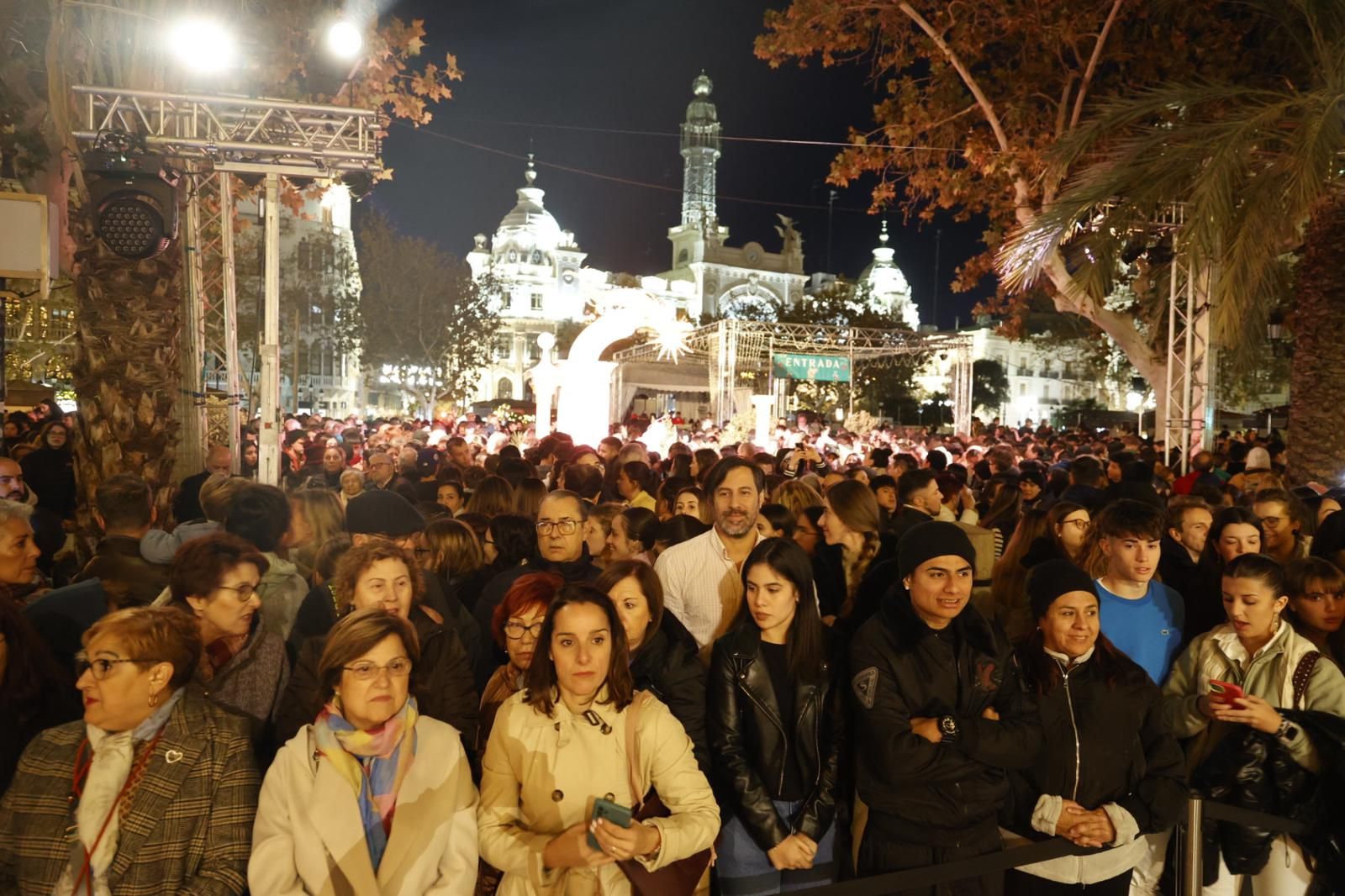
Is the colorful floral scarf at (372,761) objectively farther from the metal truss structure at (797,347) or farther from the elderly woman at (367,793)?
the metal truss structure at (797,347)

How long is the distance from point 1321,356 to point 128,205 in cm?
1180

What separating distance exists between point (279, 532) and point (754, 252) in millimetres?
96145

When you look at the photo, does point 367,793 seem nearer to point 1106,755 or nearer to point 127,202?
point 1106,755

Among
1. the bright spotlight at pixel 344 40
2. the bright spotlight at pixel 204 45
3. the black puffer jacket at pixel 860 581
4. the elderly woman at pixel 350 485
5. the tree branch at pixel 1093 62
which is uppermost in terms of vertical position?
the tree branch at pixel 1093 62

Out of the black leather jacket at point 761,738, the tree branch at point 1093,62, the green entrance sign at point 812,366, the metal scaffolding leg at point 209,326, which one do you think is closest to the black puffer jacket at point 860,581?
the black leather jacket at point 761,738

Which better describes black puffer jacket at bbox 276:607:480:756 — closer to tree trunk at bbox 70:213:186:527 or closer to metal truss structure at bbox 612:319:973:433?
tree trunk at bbox 70:213:186:527

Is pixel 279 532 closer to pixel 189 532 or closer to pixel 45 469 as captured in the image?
pixel 189 532

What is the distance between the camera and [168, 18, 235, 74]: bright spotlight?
25.3ft

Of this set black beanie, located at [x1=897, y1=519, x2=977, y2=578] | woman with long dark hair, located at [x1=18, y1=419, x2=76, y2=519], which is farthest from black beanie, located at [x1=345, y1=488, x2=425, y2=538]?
woman with long dark hair, located at [x1=18, y1=419, x2=76, y2=519]

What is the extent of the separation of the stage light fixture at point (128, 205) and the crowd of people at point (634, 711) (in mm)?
3213

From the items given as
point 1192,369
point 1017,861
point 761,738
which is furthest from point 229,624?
point 1192,369

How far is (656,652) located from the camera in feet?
11.4

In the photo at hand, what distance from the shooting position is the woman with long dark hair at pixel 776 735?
10.4ft

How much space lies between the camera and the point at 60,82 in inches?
290
